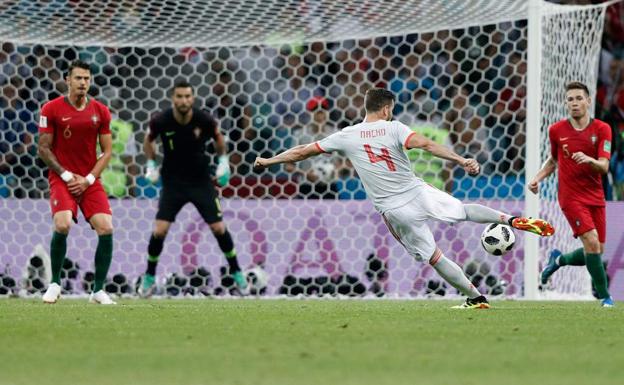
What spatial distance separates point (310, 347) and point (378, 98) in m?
3.32

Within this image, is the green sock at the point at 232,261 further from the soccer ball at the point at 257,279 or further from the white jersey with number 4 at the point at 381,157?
the white jersey with number 4 at the point at 381,157

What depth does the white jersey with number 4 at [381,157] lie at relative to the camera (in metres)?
8.92

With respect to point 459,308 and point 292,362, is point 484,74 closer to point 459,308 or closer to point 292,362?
point 459,308

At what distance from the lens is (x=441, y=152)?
8523 millimetres

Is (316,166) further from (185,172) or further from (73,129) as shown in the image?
(73,129)

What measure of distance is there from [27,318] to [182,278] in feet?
15.5

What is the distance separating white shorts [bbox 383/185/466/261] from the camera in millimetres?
8844

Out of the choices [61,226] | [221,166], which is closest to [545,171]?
[221,166]

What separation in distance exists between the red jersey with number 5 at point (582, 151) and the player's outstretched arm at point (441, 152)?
5.88 ft

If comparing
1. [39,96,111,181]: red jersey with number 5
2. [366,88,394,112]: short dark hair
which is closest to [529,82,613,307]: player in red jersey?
[366,88,394,112]: short dark hair

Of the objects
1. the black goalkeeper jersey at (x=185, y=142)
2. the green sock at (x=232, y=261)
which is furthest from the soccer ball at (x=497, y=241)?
the black goalkeeper jersey at (x=185, y=142)

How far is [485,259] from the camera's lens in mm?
12344

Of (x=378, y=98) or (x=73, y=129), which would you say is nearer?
(x=378, y=98)

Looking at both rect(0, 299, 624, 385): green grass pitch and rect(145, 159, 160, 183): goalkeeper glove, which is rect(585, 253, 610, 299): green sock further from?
rect(145, 159, 160, 183): goalkeeper glove
